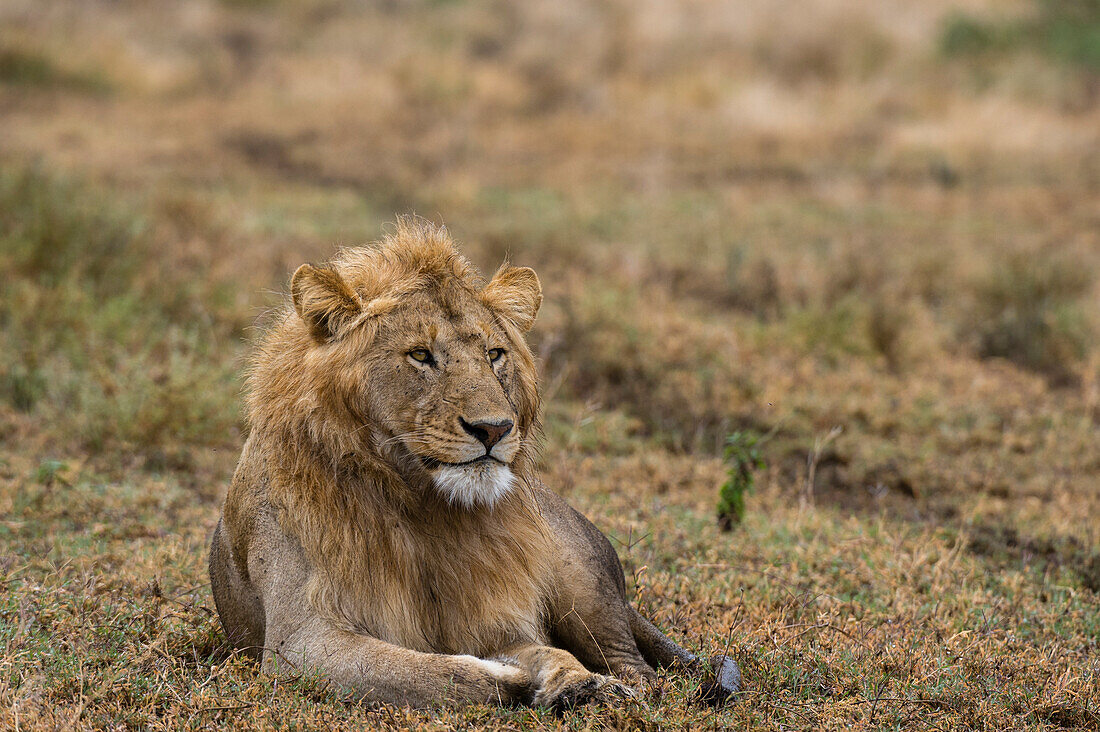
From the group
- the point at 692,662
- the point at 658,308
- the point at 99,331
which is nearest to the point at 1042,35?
the point at 658,308

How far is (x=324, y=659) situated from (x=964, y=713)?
86.0 inches

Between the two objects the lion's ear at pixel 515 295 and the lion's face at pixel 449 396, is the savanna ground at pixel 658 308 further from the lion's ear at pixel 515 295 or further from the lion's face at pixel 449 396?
the lion's ear at pixel 515 295

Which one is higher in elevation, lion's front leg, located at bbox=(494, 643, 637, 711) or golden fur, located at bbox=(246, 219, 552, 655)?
golden fur, located at bbox=(246, 219, 552, 655)

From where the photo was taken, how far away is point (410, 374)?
392 centimetres

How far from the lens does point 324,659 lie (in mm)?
3803

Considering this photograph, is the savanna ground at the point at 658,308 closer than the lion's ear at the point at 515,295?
No

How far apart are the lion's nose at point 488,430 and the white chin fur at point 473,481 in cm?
8

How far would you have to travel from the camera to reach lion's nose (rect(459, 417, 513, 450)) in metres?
3.74

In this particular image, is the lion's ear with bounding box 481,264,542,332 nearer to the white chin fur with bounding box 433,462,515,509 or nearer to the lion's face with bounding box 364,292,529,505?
the lion's face with bounding box 364,292,529,505

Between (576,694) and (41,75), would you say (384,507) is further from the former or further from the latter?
(41,75)

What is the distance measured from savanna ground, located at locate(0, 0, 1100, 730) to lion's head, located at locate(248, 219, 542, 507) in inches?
30.4

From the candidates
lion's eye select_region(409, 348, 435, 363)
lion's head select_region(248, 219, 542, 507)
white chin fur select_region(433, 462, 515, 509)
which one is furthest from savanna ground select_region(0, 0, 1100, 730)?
lion's eye select_region(409, 348, 435, 363)

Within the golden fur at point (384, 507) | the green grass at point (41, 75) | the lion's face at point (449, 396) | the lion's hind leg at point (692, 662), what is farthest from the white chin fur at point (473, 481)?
the green grass at point (41, 75)

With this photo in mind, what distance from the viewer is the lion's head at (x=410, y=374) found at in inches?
150
